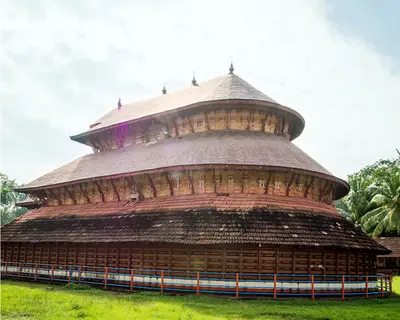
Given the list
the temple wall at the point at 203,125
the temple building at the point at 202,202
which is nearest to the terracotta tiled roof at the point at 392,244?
the temple building at the point at 202,202

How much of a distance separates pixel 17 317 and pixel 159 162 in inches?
443

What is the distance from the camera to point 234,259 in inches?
667

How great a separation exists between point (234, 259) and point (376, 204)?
30.9 meters

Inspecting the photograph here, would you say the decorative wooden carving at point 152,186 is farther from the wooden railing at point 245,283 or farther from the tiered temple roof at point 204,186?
the wooden railing at point 245,283

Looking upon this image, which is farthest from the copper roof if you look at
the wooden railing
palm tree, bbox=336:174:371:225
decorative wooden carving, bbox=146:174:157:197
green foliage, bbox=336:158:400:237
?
palm tree, bbox=336:174:371:225

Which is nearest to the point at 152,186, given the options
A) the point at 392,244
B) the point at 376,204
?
the point at 392,244

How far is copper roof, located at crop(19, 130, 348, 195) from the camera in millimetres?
19562

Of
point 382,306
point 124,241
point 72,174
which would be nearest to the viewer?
point 382,306

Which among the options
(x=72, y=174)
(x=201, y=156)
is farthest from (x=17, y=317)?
(x=72, y=174)

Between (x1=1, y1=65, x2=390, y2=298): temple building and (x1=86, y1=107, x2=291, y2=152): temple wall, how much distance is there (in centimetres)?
6

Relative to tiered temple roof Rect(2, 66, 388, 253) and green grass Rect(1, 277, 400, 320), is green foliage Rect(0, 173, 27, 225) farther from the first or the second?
green grass Rect(1, 277, 400, 320)

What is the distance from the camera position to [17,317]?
11.3 metres

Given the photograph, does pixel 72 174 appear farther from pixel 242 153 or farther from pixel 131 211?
pixel 242 153

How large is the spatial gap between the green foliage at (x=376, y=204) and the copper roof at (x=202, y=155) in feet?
40.8
